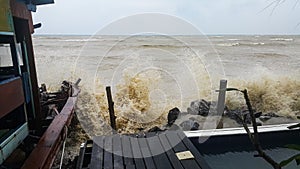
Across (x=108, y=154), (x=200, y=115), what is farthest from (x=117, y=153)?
(x=200, y=115)

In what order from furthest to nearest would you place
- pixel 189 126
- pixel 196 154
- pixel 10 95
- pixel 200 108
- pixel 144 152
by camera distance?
1. pixel 200 108
2. pixel 189 126
3. pixel 144 152
4. pixel 196 154
5. pixel 10 95

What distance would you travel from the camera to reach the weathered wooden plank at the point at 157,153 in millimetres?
3228

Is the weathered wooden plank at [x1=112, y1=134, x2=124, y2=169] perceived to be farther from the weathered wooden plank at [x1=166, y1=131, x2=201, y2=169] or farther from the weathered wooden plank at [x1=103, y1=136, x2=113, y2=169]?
the weathered wooden plank at [x1=166, y1=131, x2=201, y2=169]

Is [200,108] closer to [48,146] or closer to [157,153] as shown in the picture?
[157,153]

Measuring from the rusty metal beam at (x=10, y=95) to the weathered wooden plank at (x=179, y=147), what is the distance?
1972 mm

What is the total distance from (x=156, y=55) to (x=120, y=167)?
21.7 meters

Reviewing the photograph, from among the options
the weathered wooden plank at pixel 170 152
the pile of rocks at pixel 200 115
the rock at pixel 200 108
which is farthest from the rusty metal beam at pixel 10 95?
the rock at pixel 200 108

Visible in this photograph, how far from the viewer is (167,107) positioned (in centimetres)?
1034

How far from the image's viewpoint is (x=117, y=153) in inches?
140

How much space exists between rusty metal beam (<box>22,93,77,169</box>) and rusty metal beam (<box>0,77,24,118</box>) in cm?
54

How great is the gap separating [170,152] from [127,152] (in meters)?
0.54

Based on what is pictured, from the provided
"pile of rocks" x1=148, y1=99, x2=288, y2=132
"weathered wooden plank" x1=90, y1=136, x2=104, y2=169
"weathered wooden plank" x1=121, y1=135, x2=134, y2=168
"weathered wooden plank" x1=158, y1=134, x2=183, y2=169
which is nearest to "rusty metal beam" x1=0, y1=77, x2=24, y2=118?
"weathered wooden plank" x1=90, y1=136, x2=104, y2=169

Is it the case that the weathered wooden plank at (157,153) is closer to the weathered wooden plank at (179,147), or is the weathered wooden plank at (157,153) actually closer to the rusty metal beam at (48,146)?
A: the weathered wooden plank at (179,147)

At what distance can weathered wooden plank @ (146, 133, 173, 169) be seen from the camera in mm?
3228
